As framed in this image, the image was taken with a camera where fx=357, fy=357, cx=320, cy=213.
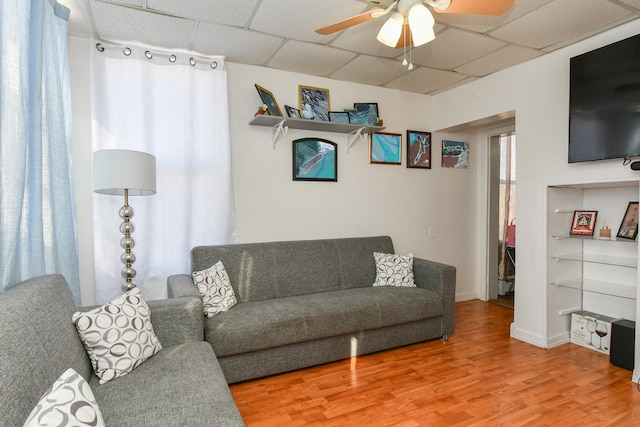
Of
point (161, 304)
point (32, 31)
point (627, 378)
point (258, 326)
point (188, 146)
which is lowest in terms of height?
point (627, 378)

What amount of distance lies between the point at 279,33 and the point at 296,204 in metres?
1.50

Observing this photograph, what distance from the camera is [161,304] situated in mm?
2051

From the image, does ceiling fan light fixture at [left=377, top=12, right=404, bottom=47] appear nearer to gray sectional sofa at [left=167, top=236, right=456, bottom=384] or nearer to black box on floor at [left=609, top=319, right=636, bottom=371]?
gray sectional sofa at [left=167, top=236, right=456, bottom=384]

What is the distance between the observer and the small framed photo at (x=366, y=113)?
147 inches

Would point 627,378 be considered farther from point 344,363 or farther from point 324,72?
point 324,72

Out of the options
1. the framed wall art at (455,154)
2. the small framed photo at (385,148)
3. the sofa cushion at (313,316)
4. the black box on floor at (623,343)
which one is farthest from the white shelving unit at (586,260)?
the small framed photo at (385,148)

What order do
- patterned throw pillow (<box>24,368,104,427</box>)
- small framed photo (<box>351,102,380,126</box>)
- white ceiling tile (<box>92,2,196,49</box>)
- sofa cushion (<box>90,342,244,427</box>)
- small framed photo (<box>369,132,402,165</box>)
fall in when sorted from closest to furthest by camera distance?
patterned throw pillow (<box>24,368,104,427</box>) → sofa cushion (<box>90,342,244,427</box>) → white ceiling tile (<box>92,2,196,49</box>) → small framed photo (<box>351,102,380,126</box>) → small framed photo (<box>369,132,402,165</box>)

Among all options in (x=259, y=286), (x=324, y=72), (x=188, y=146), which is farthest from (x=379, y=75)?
(x=259, y=286)

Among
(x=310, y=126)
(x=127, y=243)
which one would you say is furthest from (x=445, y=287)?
(x=127, y=243)

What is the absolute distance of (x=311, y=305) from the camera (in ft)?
8.90

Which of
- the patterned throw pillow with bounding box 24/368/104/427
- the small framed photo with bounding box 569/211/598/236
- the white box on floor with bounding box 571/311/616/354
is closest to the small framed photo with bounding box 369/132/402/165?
the small framed photo with bounding box 569/211/598/236

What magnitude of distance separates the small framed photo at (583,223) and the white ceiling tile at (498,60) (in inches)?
56.3

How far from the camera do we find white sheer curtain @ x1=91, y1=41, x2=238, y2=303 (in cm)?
275

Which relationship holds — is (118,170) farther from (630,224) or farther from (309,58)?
(630,224)
